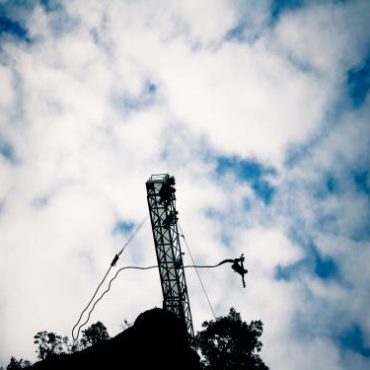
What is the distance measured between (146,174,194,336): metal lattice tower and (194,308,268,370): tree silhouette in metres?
8.31

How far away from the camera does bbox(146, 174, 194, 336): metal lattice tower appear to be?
39.4 ft

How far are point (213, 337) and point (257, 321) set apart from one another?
349cm

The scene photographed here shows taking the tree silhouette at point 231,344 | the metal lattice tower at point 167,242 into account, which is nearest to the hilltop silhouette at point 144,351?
the metal lattice tower at point 167,242

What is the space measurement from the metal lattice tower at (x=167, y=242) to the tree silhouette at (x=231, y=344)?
8.31 meters

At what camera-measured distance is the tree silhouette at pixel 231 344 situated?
18.1 meters

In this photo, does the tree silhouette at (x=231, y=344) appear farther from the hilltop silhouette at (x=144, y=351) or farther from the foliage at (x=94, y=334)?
the hilltop silhouette at (x=144, y=351)

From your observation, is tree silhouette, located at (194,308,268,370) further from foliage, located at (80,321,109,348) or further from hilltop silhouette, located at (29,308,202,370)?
hilltop silhouette, located at (29,308,202,370)

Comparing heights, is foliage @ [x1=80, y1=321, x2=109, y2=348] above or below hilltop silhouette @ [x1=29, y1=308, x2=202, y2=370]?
above

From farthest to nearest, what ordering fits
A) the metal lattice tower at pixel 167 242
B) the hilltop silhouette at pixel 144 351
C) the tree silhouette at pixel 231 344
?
1. the tree silhouette at pixel 231 344
2. the metal lattice tower at pixel 167 242
3. the hilltop silhouette at pixel 144 351

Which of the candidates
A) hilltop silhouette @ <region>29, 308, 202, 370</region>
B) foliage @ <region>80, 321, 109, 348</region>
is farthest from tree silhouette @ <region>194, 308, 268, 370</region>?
hilltop silhouette @ <region>29, 308, 202, 370</region>

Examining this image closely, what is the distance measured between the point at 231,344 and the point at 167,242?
1159cm

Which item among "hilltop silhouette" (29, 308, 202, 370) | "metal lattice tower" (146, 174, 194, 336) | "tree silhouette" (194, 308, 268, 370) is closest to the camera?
"hilltop silhouette" (29, 308, 202, 370)

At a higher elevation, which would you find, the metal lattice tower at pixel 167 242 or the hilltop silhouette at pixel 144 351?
the metal lattice tower at pixel 167 242

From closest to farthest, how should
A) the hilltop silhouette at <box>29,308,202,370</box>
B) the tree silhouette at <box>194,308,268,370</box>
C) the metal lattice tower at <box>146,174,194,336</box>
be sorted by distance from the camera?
the hilltop silhouette at <box>29,308,202,370</box> → the metal lattice tower at <box>146,174,194,336</box> → the tree silhouette at <box>194,308,268,370</box>
